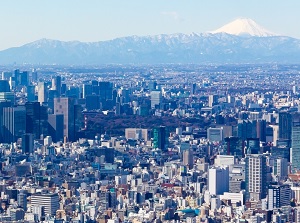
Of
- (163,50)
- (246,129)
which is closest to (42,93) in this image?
(246,129)

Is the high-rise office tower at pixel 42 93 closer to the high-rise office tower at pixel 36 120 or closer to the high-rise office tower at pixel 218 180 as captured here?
the high-rise office tower at pixel 36 120

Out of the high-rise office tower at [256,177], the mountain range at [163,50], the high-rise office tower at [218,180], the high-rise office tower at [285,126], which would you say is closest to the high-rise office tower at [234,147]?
the high-rise office tower at [285,126]

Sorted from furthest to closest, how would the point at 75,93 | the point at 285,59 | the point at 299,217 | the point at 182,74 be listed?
the point at 285,59 → the point at 182,74 → the point at 75,93 → the point at 299,217

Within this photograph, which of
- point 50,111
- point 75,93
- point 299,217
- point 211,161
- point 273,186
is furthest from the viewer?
point 75,93

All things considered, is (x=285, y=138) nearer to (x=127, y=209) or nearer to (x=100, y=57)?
(x=127, y=209)

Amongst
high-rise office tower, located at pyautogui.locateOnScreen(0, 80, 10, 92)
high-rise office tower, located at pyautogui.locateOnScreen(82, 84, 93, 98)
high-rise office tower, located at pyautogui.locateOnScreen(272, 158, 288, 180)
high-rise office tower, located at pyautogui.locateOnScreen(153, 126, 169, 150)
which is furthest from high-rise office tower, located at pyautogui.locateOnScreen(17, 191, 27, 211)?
high-rise office tower, located at pyautogui.locateOnScreen(82, 84, 93, 98)

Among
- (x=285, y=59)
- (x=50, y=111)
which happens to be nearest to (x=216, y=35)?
(x=285, y=59)

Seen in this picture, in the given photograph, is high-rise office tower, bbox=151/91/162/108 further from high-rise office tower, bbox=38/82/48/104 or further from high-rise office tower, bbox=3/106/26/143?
high-rise office tower, bbox=3/106/26/143
